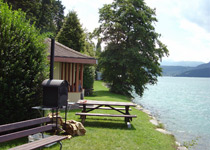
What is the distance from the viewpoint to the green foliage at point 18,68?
20.7 ft

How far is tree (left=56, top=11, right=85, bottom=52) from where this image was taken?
2548 centimetres

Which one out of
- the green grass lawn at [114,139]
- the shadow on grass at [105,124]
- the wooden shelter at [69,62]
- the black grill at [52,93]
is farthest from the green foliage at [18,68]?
the wooden shelter at [69,62]

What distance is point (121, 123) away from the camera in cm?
1014

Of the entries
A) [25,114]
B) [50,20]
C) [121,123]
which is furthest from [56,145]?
[50,20]

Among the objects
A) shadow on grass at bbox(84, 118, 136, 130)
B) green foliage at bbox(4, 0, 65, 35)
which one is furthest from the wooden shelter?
green foliage at bbox(4, 0, 65, 35)

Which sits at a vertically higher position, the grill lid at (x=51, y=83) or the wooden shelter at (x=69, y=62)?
the wooden shelter at (x=69, y=62)

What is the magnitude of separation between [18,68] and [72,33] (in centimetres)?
1961

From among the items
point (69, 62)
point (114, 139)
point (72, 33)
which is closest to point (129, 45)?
point (72, 33)

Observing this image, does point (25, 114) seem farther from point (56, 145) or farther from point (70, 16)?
point (70, 16)

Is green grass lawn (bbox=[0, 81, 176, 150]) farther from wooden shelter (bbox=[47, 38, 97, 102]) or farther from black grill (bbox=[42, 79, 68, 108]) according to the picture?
wooden shelter (bbox=[47, 38, 97, 102])

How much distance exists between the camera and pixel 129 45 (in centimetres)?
2764

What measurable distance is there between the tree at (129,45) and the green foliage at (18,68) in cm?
1930

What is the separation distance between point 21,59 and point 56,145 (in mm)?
2765

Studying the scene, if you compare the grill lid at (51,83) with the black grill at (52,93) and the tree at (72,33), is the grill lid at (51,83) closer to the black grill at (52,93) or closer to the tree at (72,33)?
the black grill at (52,93)
